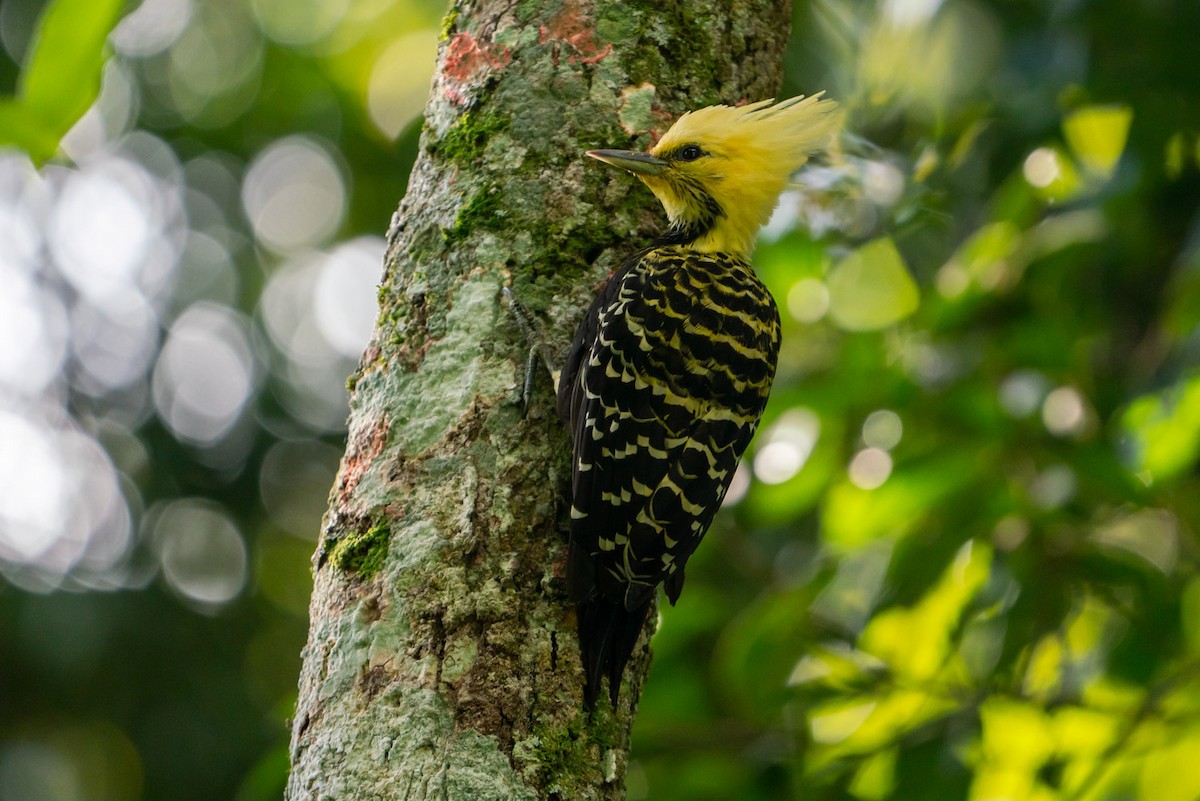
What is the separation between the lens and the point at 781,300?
4.58 meters

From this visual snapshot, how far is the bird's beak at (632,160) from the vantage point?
Result: 10.3 ft

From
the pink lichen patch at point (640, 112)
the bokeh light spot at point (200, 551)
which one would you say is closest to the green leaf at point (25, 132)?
the pink lichen patch at point (640, 112)

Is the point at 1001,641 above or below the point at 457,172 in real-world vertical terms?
below

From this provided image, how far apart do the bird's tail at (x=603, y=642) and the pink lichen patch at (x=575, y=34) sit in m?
1.52

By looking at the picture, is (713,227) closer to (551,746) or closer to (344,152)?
(551,746)

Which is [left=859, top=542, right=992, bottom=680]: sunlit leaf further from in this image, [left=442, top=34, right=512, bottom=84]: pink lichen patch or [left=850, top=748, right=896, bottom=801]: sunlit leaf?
[left=442, top=34, right=512, bottom=84]: pink lichen patch

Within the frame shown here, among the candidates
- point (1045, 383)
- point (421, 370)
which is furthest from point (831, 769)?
point (421, 370)

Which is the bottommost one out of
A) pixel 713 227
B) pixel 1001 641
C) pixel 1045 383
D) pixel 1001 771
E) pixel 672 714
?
pixel 1001 771

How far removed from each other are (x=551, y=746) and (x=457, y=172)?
153 centimetres

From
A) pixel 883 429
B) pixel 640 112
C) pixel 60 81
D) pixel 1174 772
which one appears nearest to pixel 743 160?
pixel 640 112

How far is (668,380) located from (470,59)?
1.07 meters

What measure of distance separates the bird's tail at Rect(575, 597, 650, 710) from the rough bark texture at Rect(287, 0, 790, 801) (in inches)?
1.1

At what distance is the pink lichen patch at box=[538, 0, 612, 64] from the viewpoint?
10.7 ft

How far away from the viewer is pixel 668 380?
329cm
